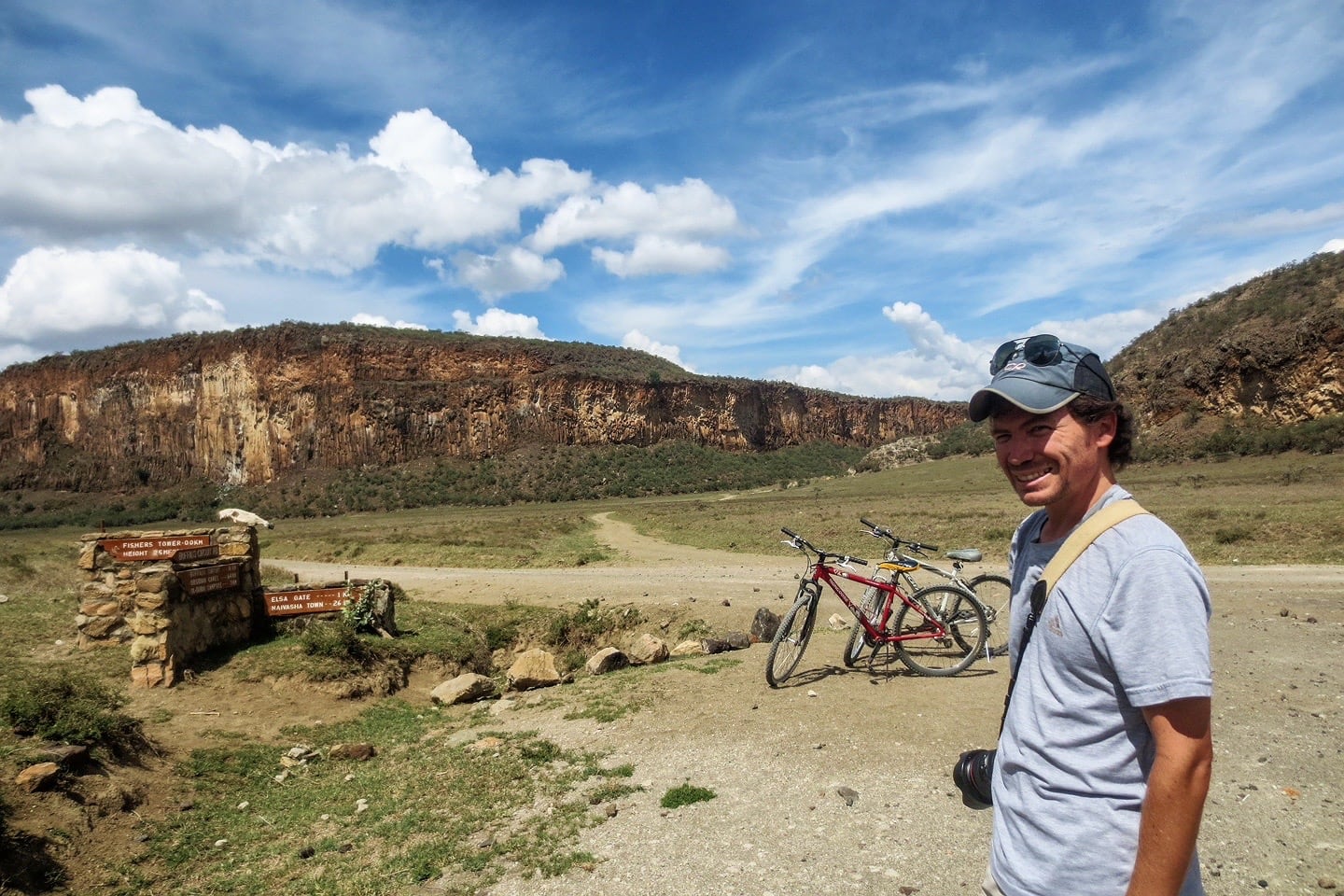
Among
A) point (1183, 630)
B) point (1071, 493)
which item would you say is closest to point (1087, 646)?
point (1183, 630)

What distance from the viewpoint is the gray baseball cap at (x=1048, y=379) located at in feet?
6.84

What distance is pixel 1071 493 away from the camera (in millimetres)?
2107

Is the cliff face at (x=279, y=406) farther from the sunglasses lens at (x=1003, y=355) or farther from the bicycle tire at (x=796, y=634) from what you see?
the sunglasses lens at (x=1003, y=355)

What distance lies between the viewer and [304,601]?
1208 cm

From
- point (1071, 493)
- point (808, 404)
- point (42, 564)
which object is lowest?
point (42, 564)

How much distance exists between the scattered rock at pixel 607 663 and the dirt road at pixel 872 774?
126 centimetres

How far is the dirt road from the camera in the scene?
4.28 m

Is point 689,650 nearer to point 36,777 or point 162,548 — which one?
point 36,777

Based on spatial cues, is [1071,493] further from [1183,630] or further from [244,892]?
[244,892]

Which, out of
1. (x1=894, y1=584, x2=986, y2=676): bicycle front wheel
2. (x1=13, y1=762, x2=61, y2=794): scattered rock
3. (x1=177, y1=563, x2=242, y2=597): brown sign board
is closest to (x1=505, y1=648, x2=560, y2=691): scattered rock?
(x1=894, y1=584, x2=986, y2=676): bicycle front wheel

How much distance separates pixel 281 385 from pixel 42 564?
6073 centimetres

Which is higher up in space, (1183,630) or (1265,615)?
(1183,630)

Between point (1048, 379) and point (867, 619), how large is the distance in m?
6.04

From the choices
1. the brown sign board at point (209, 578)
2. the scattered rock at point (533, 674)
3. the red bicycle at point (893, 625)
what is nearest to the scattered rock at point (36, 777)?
the scattered rock at point (533, 674)
